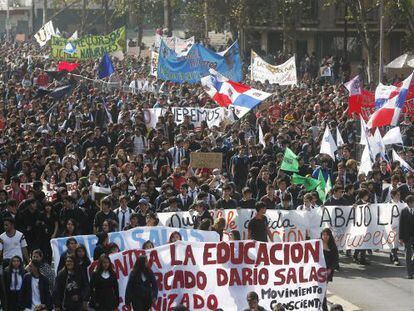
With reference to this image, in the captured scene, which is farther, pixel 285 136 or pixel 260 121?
pixel 260 121

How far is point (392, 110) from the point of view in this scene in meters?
22.4

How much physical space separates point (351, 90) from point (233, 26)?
3052 centimetres

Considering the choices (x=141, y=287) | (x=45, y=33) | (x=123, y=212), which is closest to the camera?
(x=141, y=287)

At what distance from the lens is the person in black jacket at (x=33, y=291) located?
12562 millimetres

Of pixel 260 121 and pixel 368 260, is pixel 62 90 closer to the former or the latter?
pixel 260 121

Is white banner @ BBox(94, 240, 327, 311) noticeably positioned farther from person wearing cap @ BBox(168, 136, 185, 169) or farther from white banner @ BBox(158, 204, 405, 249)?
person wearing cap @ BBox(168, 136, 185, 169)

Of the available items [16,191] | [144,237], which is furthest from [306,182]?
[144,237]

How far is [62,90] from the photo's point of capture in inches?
1193

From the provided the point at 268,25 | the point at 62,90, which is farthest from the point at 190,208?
the point at 268,25

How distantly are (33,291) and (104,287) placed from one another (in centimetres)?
74

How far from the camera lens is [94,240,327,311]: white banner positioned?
524 inches

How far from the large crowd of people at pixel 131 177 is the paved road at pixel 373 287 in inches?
11.3

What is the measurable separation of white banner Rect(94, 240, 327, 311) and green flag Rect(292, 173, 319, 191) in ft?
16.4

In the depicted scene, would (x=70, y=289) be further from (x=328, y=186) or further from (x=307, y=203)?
(x=328, y=186)
